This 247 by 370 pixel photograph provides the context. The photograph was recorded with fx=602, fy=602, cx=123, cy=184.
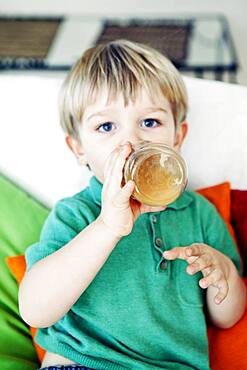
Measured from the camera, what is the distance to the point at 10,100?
4.78 feet

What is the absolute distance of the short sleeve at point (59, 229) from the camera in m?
1.03

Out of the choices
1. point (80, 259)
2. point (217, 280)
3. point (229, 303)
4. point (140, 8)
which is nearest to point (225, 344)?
point (229, 303)

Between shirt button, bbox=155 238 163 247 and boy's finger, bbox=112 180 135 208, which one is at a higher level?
boy's finger, bbox=112 180 135 208

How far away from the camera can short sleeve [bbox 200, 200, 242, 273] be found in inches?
46.6

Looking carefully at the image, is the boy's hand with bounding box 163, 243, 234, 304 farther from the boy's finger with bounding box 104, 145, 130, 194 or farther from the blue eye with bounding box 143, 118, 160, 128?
the blue eye with bounding box 143, 118, 160, 128

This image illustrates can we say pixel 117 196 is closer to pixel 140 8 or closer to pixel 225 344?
pixel 225 344

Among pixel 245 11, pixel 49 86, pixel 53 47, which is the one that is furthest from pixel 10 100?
pixel 245 11

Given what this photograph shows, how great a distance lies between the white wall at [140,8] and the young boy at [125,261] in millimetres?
2144

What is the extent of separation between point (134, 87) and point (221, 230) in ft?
1.10

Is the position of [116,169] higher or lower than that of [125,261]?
higher

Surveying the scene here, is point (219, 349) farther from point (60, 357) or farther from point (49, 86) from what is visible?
point (49, 86)

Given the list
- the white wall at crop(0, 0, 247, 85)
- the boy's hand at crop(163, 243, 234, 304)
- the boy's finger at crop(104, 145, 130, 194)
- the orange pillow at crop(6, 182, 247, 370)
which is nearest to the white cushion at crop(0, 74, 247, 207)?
the orange pillow at crop(6, 182, 247, 370)

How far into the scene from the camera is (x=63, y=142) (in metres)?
1.42

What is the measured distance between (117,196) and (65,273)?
17cm
